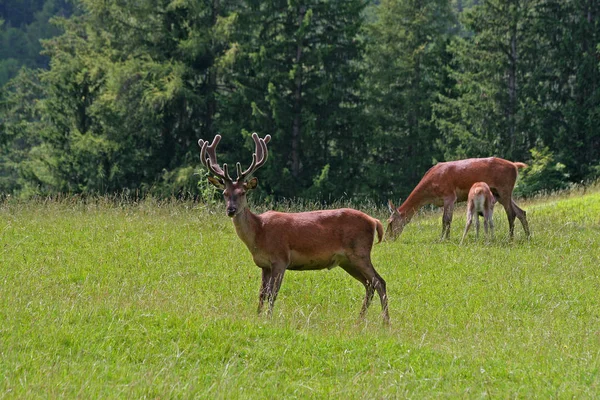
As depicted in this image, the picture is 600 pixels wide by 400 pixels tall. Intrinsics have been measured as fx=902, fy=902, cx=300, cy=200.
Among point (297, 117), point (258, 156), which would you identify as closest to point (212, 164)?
point (258, 156)

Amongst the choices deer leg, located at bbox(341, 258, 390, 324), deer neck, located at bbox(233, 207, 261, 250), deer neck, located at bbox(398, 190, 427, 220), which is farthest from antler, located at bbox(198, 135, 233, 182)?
deer neck, located at bbox(398, 190, 427, 220)

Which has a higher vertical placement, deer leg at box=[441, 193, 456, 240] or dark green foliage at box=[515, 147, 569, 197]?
deer leg at box=[441, 193, 456, 240]

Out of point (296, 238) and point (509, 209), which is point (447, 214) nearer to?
point (509, 209)

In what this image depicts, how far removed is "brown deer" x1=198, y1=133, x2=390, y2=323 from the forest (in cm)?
2088

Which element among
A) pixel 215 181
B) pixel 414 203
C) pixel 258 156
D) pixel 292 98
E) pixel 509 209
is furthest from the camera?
pixel 292 98

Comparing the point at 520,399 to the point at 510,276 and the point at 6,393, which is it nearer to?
the point at 6,393

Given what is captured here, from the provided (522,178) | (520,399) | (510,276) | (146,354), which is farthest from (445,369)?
(522,178)

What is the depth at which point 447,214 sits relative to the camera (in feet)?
53.7

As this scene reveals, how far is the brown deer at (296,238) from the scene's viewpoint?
9281mm

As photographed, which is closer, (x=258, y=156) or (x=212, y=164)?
(x=212, y=164)

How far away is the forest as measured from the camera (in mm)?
32188

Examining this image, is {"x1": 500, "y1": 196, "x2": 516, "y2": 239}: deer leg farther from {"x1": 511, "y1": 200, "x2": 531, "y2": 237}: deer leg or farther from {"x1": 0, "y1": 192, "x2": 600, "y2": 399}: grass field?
{"x1": 0, "y1": 192, "x2": 600, "y2": 399}: grass field

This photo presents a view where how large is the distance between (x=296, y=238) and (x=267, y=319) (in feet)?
3.83

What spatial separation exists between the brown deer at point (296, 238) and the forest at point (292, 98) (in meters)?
20.9
